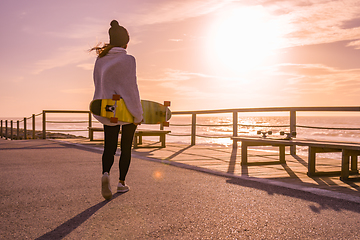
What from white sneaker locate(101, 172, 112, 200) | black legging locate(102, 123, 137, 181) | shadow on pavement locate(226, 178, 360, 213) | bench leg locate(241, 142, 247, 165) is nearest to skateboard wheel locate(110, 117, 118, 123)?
black legging locate(102, 123, 137, 181)

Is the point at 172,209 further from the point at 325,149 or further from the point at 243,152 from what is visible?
the point at 243,152

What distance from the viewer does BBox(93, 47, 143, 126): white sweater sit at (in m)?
3.01

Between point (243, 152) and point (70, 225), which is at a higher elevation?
point (243, 152)

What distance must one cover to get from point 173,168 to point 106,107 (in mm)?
2029

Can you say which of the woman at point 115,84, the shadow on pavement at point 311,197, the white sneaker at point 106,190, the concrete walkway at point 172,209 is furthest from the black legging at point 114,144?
the shadow on pavement at point 311,197

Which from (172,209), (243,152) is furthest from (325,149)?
(172,209)

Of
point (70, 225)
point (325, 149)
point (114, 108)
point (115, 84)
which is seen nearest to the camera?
point (70, 225)

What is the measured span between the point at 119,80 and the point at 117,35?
46 centimetres

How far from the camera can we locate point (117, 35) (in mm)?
3152

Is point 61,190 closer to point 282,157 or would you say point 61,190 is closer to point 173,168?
point 173,168

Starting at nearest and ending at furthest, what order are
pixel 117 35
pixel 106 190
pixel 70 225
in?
pixel 70 225, pixel 106 190, pixel 117 35

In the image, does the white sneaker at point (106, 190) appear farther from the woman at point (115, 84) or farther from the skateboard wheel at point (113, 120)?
the skateboard wheel at point (113, 120)

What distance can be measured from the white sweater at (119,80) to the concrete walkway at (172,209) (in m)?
0.79

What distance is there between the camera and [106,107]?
9.61 feet
